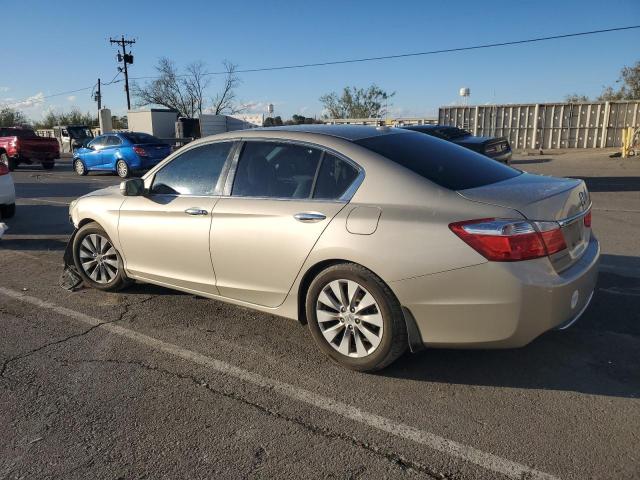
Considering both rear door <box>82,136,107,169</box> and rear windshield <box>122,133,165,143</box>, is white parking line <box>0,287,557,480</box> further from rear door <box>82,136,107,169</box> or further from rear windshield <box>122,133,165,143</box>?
rear door <box>82,136,107,169</box>

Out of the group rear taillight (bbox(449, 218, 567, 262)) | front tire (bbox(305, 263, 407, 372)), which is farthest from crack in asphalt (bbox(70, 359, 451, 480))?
rear taillight (bbox(449, 218, 567, 262))

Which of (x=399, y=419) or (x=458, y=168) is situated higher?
(x=458, y=168)

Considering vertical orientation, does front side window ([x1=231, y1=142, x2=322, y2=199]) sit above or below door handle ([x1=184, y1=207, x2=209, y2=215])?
above

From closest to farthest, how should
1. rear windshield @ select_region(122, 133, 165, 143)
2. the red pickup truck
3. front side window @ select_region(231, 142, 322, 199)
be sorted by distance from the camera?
1. front side window @ select_region(231, 142, 322, 199)
2. rear windshield @ select_region(122, 133, 165, 143)
3. the red pickup truck

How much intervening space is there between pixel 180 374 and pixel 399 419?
1506 mm

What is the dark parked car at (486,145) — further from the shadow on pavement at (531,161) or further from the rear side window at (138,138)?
the shadow on pavement at (531,161)

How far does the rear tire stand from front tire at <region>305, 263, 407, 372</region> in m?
8.06

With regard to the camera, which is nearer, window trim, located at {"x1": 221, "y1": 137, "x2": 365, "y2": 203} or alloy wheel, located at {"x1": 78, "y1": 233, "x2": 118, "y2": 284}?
window trim, located at {"x1": 221, "y1": 137, "x2": 365, "y2": 203}

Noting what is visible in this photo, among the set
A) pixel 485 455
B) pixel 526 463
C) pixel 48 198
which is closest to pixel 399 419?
pixel 485 455

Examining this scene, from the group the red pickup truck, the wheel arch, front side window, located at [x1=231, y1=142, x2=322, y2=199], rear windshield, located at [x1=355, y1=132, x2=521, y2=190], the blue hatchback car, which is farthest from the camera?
the red pickup truck

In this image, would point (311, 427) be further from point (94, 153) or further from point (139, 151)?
point (94, 153)

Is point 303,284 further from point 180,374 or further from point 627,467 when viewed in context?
point 627,467

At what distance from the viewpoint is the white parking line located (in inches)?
99.4

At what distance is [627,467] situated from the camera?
2484 millimetres
